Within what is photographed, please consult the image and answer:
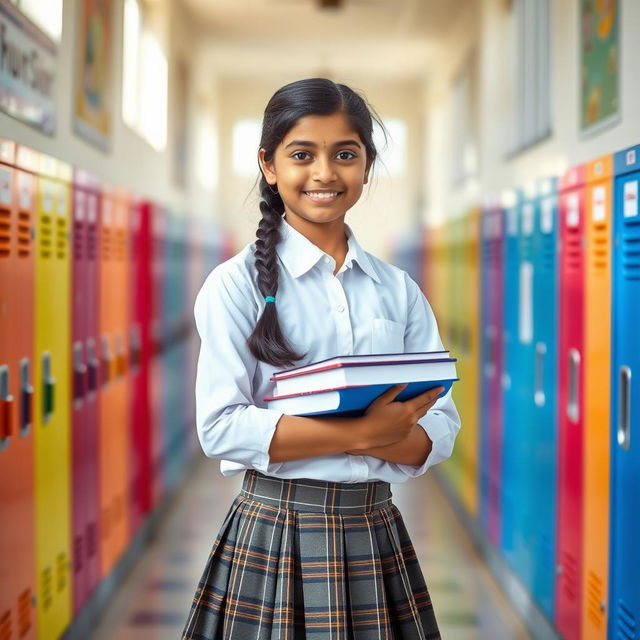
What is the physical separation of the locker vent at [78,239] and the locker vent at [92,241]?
115mm

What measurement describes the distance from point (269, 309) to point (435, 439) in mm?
358

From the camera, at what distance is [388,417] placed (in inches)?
62.3

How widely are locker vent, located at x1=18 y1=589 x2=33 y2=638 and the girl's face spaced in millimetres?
1703

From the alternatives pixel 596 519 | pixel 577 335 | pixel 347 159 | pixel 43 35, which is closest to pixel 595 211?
pixel 577 335

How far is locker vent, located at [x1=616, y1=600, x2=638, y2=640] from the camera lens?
8.45 feet

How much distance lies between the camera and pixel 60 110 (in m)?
3.76

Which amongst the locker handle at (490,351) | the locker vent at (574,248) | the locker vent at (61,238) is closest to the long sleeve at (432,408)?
the locker vent at (574,248)

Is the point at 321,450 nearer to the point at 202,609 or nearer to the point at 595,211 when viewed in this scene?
the point at 202,609

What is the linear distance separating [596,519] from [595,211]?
908mm

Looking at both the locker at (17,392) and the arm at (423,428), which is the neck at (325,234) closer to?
the arm at (423,428)

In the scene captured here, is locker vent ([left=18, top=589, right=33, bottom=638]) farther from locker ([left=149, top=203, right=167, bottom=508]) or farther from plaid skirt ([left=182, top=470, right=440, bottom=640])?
locker ([left=149, top=203, right=167, bottom=508])

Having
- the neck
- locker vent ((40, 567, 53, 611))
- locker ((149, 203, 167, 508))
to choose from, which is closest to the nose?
the neck

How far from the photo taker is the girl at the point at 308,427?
1599 mm

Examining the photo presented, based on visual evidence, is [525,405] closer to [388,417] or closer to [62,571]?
[62,571]
